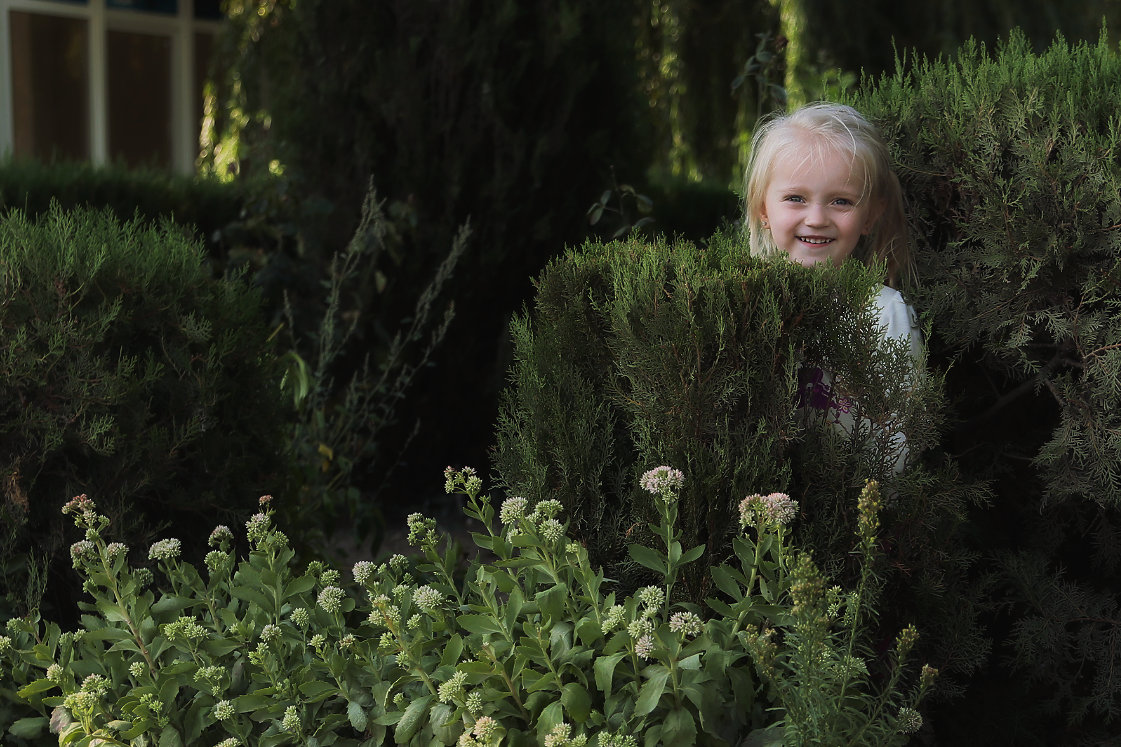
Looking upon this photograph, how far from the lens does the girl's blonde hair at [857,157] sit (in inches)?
99.6

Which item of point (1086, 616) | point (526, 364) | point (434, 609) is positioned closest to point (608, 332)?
point (526, 364)

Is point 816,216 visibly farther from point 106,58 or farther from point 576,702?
point 106,58

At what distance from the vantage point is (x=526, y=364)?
2309 mm

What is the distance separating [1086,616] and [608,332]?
132cm

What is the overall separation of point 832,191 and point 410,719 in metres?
1.55

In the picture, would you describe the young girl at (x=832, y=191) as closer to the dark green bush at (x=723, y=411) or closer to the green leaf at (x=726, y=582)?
the dark green bush at (x=723, y=411)

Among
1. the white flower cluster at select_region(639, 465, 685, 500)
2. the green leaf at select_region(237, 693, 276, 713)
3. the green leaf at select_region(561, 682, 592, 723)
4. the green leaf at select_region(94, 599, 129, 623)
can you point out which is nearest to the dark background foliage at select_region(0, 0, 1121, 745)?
the white flower cluster at select_region(639, 465, 685, 500)

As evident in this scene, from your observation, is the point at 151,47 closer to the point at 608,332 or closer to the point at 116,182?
the point at 116,182

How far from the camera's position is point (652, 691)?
1.77 m

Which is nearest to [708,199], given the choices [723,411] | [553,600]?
[723,411]

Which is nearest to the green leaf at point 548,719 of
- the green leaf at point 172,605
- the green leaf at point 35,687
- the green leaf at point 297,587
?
the green leaf at point 297,587

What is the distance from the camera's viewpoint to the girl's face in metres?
2.54

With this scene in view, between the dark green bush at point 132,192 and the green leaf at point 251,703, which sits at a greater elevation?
the dark green bush at point 132,192

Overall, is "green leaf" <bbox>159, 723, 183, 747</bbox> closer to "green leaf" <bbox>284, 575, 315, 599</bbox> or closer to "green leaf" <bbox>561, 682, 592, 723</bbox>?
"green leaf" <bbox>284, 575, 315, 599</bbox>
